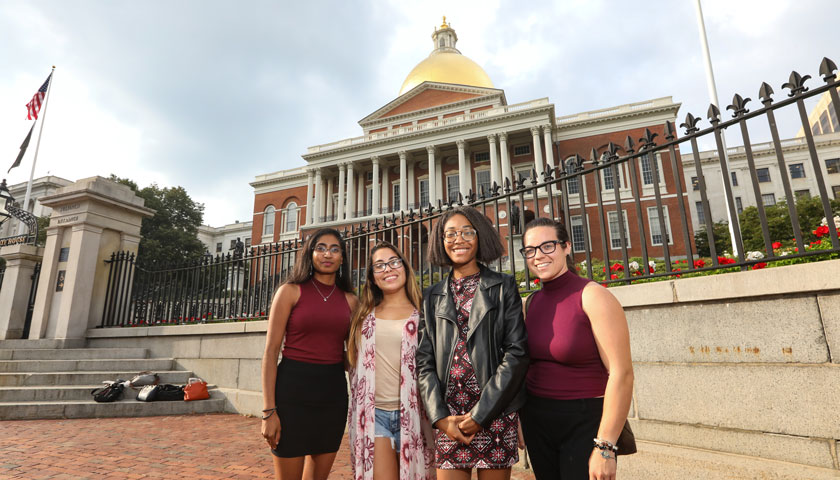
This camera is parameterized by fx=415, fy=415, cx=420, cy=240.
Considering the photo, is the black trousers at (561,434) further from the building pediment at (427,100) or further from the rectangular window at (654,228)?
the building pediment at (427,100)

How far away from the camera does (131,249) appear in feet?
31.0

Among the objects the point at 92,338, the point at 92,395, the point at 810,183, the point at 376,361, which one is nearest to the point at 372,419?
the point at 376,361

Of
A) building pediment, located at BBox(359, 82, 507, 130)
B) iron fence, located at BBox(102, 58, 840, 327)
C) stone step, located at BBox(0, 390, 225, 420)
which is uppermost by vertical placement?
building pediment, located at BBox(359, 82, 507, 130)

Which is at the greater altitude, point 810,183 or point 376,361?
point 810,183

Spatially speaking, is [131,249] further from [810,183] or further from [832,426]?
[810,183]

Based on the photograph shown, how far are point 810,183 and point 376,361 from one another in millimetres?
56902

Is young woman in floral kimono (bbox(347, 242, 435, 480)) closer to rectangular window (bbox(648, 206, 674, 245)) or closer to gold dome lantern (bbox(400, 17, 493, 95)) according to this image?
rectangular window (bbox(648, 206, 674, 245))

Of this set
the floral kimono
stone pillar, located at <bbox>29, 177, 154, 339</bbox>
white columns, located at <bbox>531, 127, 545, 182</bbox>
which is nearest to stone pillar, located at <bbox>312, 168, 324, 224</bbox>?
white columns, located at <bbox>531, 127, 545, 182</bbox>

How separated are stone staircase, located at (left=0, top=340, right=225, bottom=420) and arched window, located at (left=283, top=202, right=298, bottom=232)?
3757 centimetres

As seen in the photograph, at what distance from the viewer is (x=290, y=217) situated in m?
46.2

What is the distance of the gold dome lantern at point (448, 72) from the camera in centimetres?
4488

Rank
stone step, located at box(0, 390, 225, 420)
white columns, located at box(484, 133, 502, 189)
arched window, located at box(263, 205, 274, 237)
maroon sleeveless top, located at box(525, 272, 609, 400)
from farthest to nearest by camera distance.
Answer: arched window, located at box(263, 205, 274, 237) → white columns, located at box(484, 133, 502, 189) → stone step, located at box(0, 390, 225, 420) → maroon sleeveless top, located at box(525, 272, 609, 400)

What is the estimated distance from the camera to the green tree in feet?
122

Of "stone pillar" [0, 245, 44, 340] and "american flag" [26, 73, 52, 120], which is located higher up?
"american flag" [26, 73, 52, 120]
